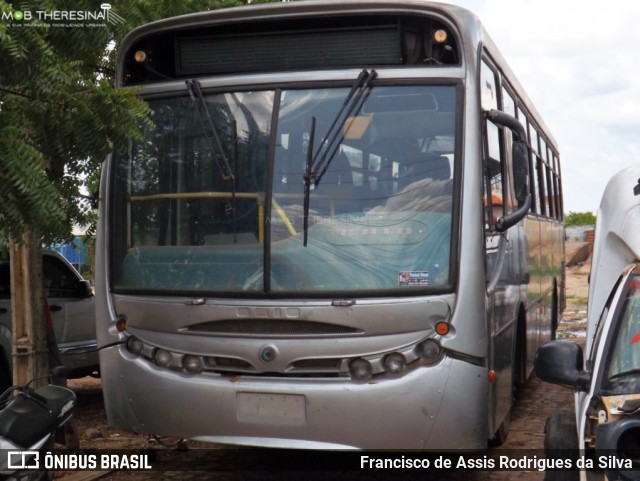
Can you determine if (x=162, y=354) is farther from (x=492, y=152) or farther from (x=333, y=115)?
(x=492, y=152)

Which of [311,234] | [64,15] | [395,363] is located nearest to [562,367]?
[395,363]

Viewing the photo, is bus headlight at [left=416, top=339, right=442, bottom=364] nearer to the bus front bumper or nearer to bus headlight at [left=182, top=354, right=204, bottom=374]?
the bus front bumper

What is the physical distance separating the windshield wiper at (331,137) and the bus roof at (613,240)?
5.98ft

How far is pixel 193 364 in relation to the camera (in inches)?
261

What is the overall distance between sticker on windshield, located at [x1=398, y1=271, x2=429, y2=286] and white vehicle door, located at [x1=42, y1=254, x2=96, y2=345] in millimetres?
6075

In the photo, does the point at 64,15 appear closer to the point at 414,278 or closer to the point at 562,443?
the point at 414,278

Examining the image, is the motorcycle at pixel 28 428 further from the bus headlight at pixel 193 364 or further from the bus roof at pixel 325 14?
the bus roof at pixel 325 14

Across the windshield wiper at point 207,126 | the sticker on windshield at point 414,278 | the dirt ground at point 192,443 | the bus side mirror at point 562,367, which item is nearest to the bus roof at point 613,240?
the bus side mirror at point 562,367

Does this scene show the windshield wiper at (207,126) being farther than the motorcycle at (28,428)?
Yes

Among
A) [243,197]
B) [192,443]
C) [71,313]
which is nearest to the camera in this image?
[243,197]

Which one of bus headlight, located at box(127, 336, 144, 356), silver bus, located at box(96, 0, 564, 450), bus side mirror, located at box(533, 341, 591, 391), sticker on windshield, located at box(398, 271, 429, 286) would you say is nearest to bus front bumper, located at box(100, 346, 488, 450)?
silver bus, located at box(96, 0, 564, 450)

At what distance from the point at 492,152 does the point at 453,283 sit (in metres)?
1.36

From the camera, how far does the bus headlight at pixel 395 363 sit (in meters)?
6.23

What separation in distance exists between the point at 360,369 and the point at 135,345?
1692 mm
